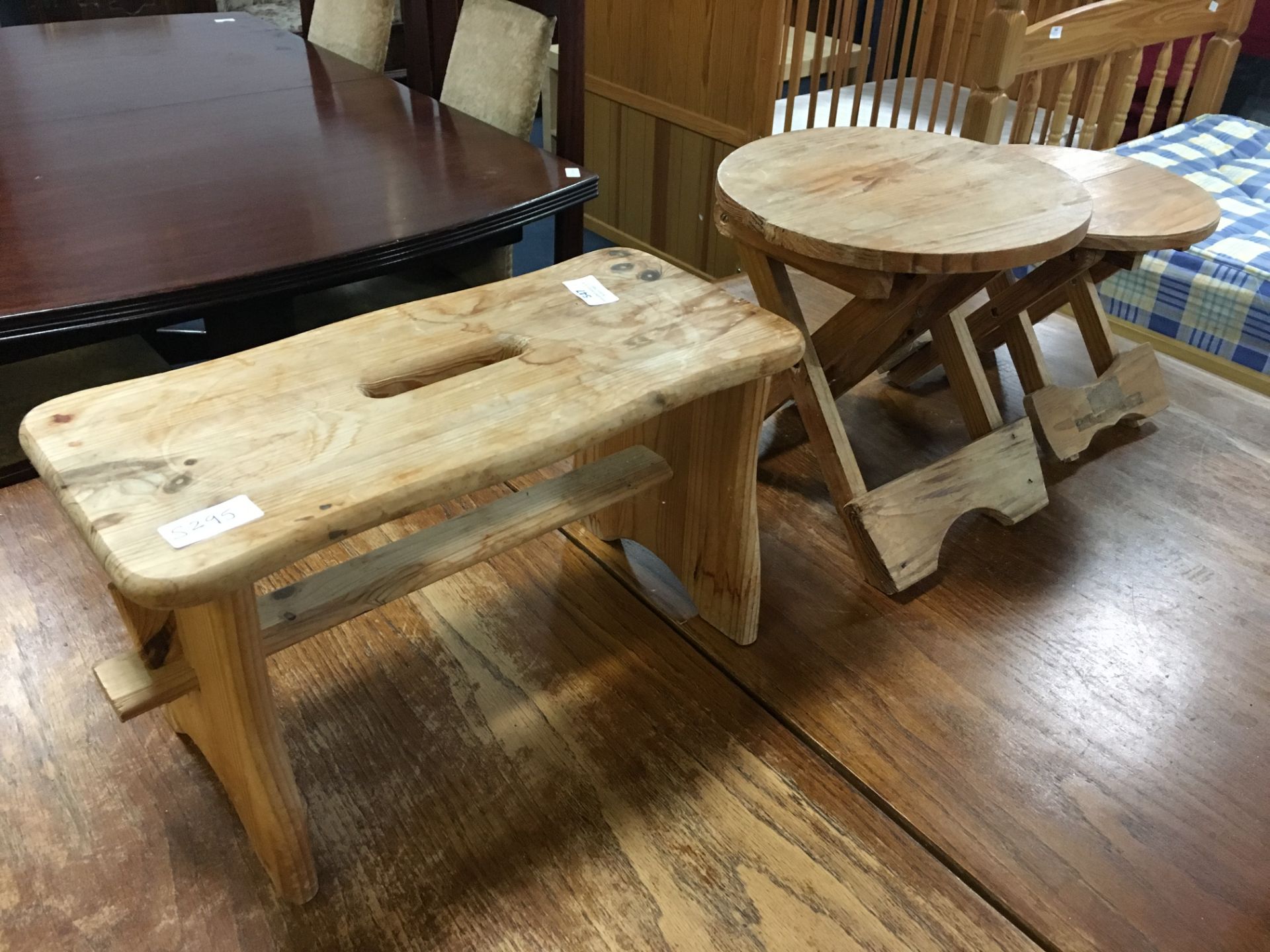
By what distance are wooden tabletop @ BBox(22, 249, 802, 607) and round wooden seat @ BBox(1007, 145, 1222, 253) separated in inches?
33.2

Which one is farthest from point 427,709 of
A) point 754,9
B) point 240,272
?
point 754,9

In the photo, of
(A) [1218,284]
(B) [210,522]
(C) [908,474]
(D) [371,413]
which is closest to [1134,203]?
(C) [908,474]

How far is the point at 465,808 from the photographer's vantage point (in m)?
1.27

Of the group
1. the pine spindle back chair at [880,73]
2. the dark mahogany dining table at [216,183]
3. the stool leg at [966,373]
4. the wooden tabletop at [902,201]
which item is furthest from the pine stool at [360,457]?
the pine spindle back chair at [880,73]

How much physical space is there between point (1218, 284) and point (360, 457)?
102 inches

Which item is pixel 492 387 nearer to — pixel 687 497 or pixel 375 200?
pixel 687 497

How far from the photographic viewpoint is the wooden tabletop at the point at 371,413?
90cm

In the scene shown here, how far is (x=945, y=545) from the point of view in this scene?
5.77 ft

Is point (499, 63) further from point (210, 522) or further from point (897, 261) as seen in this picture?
point (210, 522)

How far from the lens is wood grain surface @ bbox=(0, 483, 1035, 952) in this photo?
1.13 metres

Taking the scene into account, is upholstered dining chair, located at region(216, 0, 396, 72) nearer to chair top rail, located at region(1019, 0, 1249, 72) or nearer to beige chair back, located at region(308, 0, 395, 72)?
beige chair back, located at region(308, 0, 395, 72)

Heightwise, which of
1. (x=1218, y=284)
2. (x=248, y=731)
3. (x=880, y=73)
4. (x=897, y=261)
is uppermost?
(x=897, y=261)

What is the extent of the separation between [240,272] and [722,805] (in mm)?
1117

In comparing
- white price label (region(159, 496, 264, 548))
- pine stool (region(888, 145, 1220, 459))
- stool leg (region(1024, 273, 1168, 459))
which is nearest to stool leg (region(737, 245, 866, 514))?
pine stool (region(888, 145, 1220, 459))
